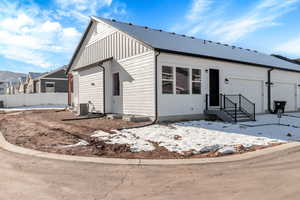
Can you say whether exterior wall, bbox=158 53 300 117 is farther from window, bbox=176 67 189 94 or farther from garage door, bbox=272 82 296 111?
window, bbox=176 67 189 94

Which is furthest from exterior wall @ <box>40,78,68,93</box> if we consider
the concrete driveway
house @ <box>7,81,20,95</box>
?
the concrete driveway

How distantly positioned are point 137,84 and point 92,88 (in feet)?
13.4

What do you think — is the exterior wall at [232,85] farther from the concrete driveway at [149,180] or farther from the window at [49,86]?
the window at [49,86]

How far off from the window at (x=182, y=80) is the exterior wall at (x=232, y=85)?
0.70 feet

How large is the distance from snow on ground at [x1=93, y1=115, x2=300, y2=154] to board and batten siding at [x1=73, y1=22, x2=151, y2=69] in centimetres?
414

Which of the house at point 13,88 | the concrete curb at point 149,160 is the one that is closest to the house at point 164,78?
the concrete curb at point 149,160

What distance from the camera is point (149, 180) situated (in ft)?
12.3

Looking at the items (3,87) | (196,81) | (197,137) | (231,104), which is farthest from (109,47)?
(3,87)

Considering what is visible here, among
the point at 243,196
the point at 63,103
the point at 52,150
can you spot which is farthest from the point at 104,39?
the point at 63,103

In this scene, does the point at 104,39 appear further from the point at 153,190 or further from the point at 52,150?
the point at 153,190

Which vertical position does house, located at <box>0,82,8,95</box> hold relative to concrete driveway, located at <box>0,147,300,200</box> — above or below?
above

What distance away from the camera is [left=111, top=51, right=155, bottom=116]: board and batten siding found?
992cm

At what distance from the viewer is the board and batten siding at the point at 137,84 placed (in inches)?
391

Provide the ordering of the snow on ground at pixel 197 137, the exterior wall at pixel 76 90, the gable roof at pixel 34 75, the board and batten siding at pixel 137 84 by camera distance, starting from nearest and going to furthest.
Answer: the snow on ground at pixel 197 137, the board and batten siding at pixel 137 84, the exterior wall at pixel 76 90, the gable roof at pixel 34 75
